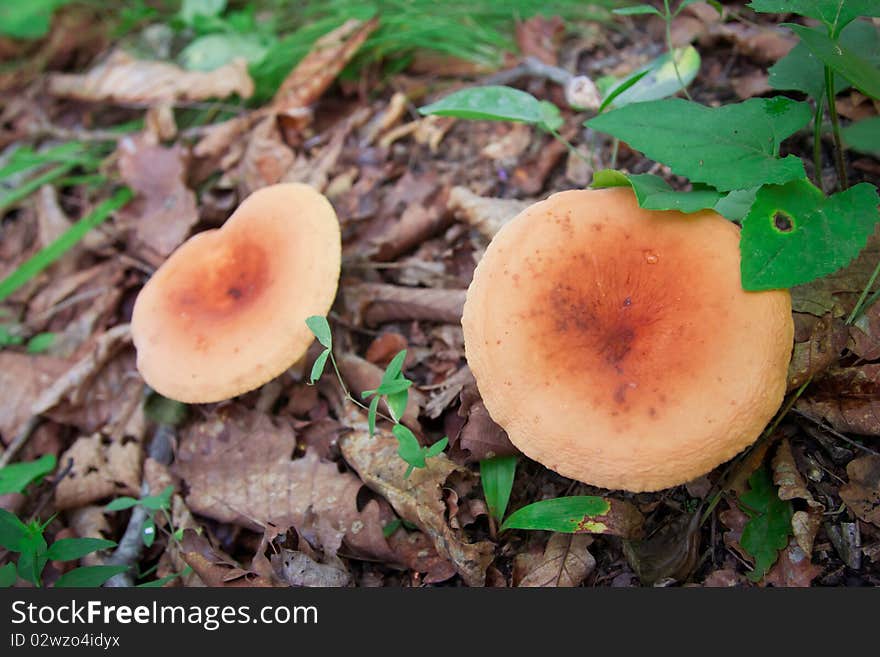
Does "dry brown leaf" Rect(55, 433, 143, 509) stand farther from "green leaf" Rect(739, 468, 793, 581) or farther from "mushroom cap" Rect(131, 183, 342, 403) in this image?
"green leaf" Rect(739, 468, 793, 581)

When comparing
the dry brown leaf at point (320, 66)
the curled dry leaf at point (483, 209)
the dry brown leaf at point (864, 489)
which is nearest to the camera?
the dry brown leaf at point (864, 489)

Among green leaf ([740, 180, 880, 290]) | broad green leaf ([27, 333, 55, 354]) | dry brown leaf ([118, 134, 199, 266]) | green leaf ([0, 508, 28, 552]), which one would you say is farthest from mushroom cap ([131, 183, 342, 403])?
green leaf ([740, 180, 880, 290])

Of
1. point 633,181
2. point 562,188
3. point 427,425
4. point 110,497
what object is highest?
point 633,181

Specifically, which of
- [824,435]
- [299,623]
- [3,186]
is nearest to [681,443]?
[824,435]

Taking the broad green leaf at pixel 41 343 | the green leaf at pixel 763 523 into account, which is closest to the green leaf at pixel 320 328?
the green leaf at pixel 763 523

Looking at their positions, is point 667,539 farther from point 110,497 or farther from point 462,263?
point 110,497

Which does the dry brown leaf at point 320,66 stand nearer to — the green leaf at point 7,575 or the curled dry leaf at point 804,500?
the green leaf at point 7,575

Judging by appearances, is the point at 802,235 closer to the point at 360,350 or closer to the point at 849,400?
the point at 849,400
